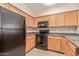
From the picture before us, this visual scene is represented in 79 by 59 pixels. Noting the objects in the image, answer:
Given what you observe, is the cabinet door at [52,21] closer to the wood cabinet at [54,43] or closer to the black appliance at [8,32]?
the wood cabinet at [54,43]

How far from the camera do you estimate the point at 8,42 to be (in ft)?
5.04

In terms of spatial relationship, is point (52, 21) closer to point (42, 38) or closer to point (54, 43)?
point (42, 38)

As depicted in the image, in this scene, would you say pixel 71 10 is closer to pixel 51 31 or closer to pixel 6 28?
pixel 51 31

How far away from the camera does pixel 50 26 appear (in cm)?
372

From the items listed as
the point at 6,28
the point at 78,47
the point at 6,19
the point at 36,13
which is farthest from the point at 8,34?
the point at 36,13

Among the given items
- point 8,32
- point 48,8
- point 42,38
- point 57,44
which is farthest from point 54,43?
point 8,32

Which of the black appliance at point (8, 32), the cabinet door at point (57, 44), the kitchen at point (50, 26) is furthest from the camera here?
the cabinet door at point (57, 44)

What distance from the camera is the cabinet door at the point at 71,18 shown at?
2953 millimetres

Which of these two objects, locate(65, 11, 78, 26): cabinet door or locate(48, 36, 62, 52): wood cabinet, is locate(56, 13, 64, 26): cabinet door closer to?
locate(65, 11, 78, 26): cabinet door

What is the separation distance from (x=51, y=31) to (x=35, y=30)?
0.76 meters

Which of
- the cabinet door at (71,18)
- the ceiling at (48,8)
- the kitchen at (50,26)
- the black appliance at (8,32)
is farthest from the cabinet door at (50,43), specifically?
the black appliance at (8,32)

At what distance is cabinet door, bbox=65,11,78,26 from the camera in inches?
116

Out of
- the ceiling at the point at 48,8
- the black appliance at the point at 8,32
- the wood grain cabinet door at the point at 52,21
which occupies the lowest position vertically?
the black appliance at the point at 8,32

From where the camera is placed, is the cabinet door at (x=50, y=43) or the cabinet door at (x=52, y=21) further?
the cabinet door at (x=52, y=21)
